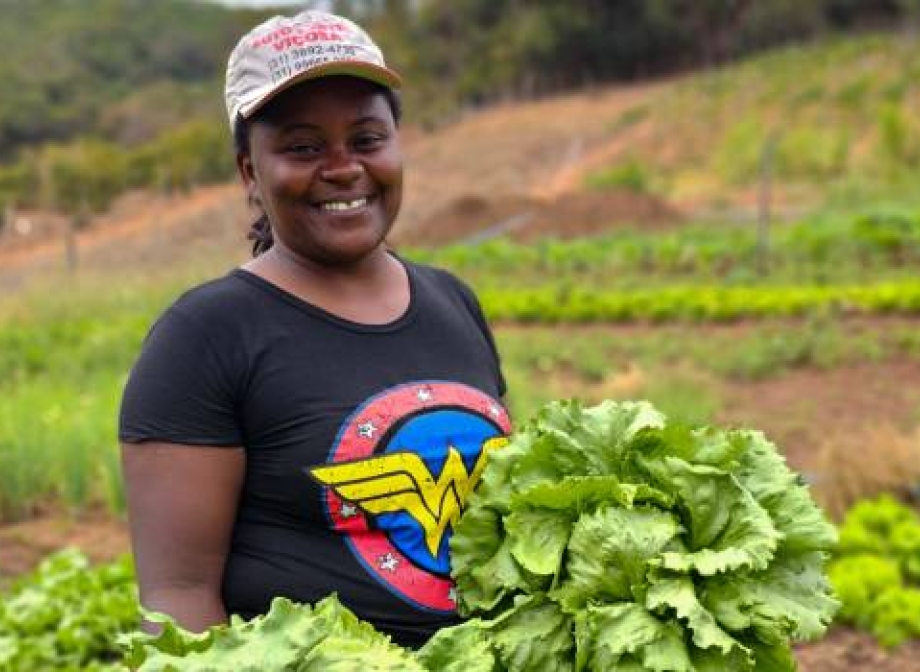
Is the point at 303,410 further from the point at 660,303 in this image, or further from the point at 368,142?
the point at 660,303

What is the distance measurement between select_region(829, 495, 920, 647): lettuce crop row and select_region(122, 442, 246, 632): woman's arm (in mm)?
3645

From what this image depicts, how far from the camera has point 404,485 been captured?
1.98 meters

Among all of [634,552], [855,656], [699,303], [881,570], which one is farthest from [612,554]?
[699,303]

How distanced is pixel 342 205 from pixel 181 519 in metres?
0.63

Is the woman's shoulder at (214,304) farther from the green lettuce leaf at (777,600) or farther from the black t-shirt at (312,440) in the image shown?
the green lettuce leaf at (777,600)

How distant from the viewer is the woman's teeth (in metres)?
2.07

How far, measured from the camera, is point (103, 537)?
21.0ft

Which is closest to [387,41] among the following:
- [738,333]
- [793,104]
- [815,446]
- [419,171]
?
[419,171]

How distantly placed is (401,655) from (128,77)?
2537 inches

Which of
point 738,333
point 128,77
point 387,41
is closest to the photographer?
point 738,333

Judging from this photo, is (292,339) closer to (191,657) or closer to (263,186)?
(263,186)

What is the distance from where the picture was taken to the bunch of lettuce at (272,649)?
139 cm

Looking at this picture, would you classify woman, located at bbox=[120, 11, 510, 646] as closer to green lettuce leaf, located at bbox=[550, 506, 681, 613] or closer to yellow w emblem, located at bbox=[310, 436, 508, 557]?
yellow w emblem, located at bbox=[310, 436, 508, 557]

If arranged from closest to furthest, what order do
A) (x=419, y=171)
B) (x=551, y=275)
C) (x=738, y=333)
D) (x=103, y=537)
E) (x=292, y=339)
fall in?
(x=292, y=339) → (x=103, y=537) → (x=738, y=333) → (x=551, y=275) → (x=419, y=171)
